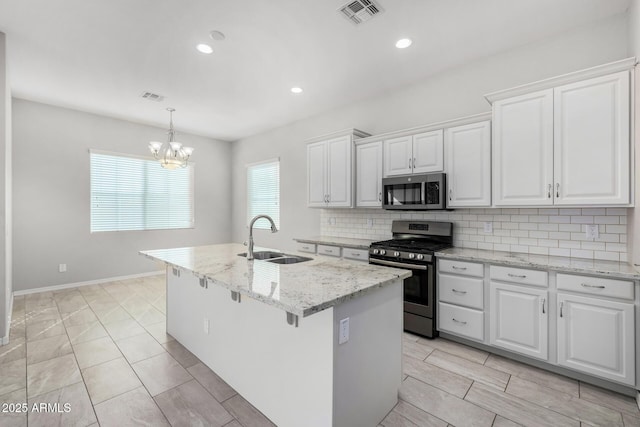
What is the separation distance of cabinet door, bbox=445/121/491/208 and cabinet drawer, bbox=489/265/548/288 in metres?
0.66

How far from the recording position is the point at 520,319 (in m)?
2.47

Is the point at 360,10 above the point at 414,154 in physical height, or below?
above

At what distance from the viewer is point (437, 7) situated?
240cm

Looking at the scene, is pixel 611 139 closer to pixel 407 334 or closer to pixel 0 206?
pixel 407 334

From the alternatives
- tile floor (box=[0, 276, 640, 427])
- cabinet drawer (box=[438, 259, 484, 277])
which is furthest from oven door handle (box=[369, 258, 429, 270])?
tile floor (box=[0, 276, 640, 427])

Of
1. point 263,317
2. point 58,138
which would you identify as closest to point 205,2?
point 263,317

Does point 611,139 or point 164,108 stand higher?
point 164,108

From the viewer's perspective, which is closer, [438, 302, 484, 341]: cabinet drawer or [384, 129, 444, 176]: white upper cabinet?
[438, 302, 484, 341]: cabinet drawer

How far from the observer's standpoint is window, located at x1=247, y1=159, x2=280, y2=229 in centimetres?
580

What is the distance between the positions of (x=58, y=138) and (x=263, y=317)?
500 centimetres

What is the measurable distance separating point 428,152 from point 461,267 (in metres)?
1.29

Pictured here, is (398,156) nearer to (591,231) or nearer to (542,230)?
(542,230)

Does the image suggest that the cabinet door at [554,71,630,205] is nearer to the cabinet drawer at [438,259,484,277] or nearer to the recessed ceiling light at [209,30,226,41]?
the cabinet drawer at [438,259,484,277]

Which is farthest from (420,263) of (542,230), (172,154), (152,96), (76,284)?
(76,284)
